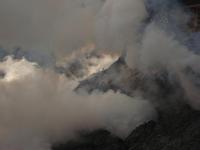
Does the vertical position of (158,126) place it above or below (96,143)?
below

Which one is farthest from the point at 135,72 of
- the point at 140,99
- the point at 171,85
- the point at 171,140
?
the point at 171,140

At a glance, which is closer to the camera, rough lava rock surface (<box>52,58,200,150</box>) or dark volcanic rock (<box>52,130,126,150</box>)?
rough lava rock surface (<box>52,58,200,150</box>)

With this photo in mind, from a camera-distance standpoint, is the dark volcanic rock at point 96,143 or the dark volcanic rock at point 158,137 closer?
the dark volcanic rock at point 158,137

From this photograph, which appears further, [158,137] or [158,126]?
[158,126]

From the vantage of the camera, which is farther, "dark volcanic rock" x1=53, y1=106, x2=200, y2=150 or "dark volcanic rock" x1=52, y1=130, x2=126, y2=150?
"dark volcanic rock" x1=52, y1=130, x2=126, y2=150

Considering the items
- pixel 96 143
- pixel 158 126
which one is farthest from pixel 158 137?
pixel 96 143

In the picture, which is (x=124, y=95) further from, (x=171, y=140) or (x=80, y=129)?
(x=171, y=140)

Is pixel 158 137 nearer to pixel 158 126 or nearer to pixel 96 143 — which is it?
pixel 158 126

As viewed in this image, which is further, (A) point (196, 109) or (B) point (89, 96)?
(B) point (89, 96)

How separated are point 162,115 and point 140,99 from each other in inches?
722

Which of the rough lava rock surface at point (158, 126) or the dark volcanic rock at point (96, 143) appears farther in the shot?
the dark volcanic rock at point (96, 143)

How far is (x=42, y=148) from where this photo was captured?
135 meters

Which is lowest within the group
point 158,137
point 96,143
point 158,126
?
point 158,137

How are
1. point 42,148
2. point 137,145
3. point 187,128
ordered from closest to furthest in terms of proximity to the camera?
point 187,128 → point 137,145 → point 42,148
